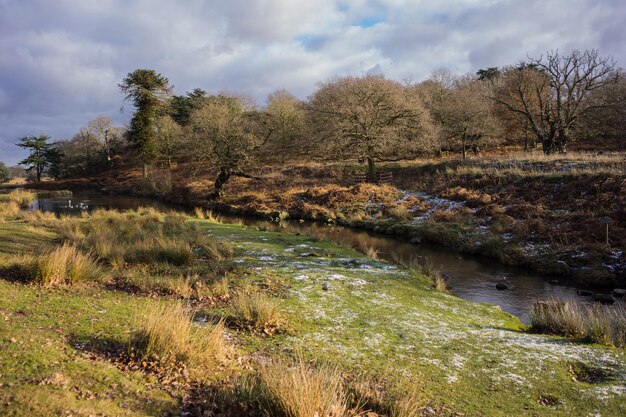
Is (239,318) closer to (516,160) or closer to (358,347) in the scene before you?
(358,347)

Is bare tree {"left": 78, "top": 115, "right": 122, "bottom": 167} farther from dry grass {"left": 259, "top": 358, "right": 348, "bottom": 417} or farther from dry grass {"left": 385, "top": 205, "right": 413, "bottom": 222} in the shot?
dry grass {"left": 259, "top": 358, "right": 348, "bottom": 417}

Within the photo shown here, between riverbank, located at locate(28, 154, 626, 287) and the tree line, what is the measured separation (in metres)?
3.54

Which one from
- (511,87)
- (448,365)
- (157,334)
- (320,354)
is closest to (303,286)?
(320,354)

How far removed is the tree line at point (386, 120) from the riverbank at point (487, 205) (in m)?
3.54

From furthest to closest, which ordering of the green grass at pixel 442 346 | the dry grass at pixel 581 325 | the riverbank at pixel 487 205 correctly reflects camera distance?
1. the riverbank at pixel 487 205
2. the dry grass at pixel 581 325
3. the green grass at pixel 442 346

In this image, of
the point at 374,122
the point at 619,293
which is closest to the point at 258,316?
the point at 619,293

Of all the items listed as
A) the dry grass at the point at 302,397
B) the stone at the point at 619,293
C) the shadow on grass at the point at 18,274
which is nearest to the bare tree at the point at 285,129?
the stone at the point at 619,293

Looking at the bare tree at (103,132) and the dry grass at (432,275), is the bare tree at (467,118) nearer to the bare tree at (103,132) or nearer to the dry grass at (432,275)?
the dry grass at (432,275)

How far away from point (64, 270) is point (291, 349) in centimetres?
527

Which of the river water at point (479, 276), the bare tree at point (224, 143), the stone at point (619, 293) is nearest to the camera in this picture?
the river water at point (479, 276)

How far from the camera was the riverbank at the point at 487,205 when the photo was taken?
58.8 ft

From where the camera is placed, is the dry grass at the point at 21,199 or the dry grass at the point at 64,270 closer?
the dry grass at the point at 64,270

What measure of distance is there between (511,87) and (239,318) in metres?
48.9

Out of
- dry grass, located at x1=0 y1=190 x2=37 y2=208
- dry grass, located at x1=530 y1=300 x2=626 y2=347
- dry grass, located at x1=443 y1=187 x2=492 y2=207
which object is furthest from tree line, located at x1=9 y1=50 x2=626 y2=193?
dry grass, located at x1=530 y1=300 x2=626 y2=347
